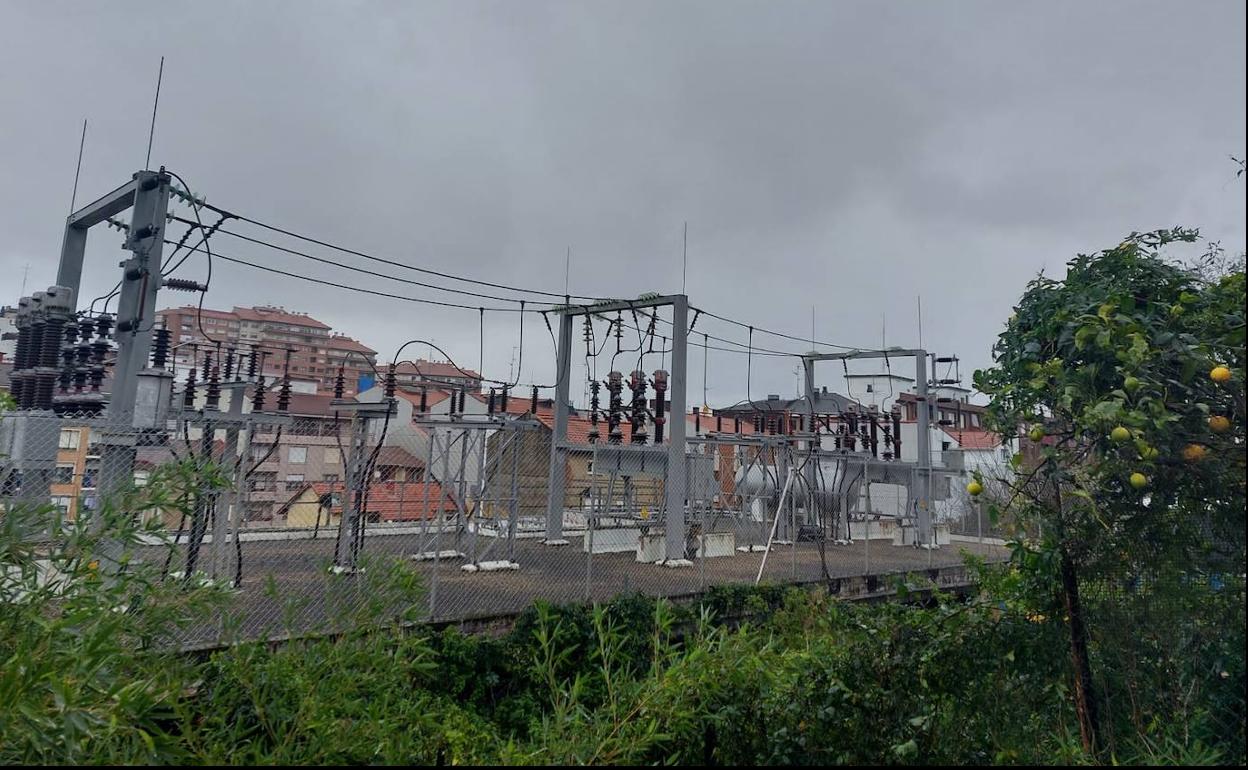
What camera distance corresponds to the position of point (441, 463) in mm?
12125

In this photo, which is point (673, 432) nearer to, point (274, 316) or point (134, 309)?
point (134, 309)

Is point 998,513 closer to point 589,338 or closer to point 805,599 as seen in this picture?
point 805,599

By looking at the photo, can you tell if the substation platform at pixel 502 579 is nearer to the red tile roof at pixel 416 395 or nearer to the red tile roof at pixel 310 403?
the red tile roof at pixel 416 395

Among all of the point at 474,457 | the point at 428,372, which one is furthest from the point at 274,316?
the point at 474,457

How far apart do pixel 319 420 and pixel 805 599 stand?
27.0 ft

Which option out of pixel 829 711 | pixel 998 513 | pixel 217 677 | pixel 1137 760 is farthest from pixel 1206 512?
pixel 217 677

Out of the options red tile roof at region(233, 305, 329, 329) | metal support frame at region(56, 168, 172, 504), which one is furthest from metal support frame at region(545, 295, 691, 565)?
red tile roof at region(233, 305, 329, 329)

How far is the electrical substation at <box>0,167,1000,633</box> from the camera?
703 centimetres

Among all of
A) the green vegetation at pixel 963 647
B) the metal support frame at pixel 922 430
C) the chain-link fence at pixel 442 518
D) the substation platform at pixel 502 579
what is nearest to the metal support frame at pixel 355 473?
the chain-link fence at pixel 442 518

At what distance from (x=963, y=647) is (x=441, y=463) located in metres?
9.76

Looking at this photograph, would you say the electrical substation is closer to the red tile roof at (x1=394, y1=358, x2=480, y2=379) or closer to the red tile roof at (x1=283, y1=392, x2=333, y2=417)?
the red tile roof at (x1=394, y1=358, x2=480, y2=379)

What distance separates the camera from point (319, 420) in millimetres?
12031

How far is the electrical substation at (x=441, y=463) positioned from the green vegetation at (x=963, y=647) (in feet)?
1.77

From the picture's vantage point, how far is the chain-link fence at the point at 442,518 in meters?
5.29
